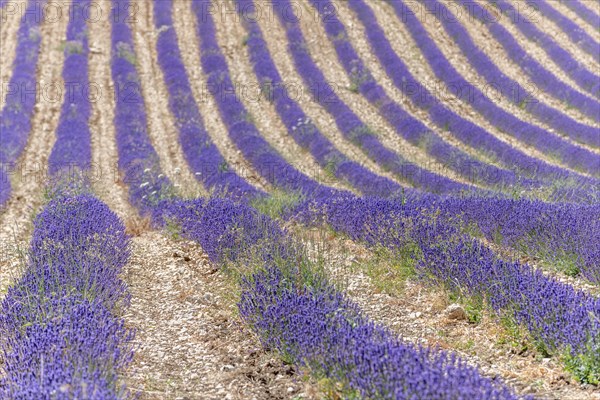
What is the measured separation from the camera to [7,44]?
2352cm

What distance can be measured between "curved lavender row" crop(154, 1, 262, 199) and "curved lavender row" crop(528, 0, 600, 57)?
39.4 feet

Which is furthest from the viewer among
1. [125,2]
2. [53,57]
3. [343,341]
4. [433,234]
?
[125,2]

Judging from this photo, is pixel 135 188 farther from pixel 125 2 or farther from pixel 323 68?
pixel 125 2

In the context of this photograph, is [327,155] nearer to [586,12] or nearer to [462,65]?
[462,65]

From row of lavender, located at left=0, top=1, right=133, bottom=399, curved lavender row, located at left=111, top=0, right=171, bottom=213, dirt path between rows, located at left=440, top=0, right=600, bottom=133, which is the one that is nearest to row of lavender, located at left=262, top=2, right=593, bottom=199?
dirt path between rows, located at left=440, top=0, right=600, bottom=133

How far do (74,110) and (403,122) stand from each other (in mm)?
9256

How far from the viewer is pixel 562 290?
4.82 meters

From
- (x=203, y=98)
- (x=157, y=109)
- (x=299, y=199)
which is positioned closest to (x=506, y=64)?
(x=203, y=98)

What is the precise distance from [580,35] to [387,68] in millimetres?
6347

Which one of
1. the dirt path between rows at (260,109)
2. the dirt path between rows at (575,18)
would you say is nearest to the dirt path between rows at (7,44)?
the dirt path between rows at (260,109)

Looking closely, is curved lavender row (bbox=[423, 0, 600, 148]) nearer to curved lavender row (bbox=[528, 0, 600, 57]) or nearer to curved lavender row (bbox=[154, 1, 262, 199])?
curved lavender row (bbox=[528, 0, 600, 57])

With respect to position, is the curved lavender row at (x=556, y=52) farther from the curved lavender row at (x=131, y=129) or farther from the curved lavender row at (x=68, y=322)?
the curved lavender row at (x=68, y=322)

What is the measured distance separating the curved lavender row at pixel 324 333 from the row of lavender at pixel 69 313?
1033 millimetres

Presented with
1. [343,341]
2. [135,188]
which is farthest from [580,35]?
[343,341]
